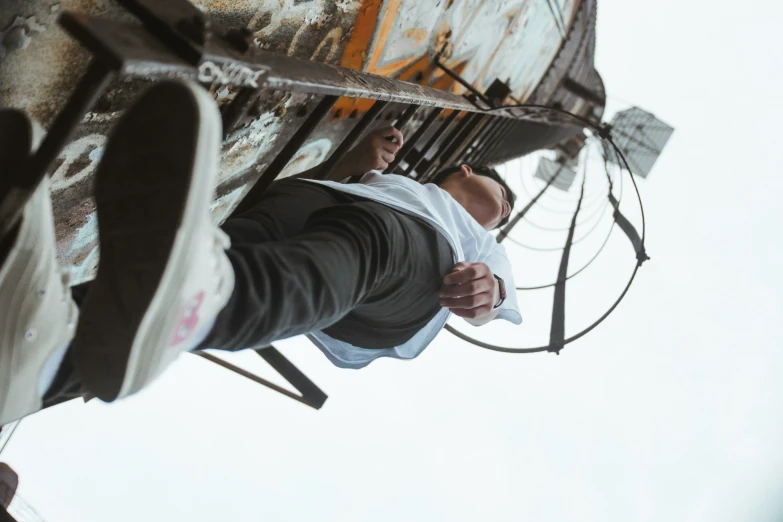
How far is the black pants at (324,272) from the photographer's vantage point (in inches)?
49.8

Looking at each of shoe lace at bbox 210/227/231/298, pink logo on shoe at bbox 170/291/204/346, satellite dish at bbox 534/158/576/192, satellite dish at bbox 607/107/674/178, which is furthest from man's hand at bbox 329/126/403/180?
satellite dish at bbox 534/158/576/192

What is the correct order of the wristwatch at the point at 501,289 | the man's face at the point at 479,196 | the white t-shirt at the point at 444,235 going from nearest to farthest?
the white t-shirt at the point at 444,235, the wristwatch at the point at 501,289, the man's face at the point at 479,196

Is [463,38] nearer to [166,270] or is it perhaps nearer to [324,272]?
[324,272]

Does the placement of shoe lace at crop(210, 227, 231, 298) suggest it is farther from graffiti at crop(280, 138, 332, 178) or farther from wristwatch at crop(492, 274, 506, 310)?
graffiti at crop(280, 138, 332, 178)

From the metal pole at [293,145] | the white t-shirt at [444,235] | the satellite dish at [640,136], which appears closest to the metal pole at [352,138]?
the white t-shirt at [444,235]

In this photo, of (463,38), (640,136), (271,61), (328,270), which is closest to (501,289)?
(328,270)

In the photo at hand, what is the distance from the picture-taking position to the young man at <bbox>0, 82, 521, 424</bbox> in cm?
99

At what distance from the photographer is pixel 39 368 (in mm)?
1162

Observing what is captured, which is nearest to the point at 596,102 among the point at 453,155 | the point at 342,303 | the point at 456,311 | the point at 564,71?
the point at 564,71

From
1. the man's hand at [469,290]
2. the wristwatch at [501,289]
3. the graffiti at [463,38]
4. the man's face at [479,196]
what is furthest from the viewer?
the graffiti at [463,38]

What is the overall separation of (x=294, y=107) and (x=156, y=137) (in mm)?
1922

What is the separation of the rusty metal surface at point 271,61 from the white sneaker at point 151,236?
498mm

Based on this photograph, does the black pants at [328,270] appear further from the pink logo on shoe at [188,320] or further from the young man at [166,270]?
the pink logo on shoe at [188,320]

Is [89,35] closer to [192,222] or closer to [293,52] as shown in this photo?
[192,222]
